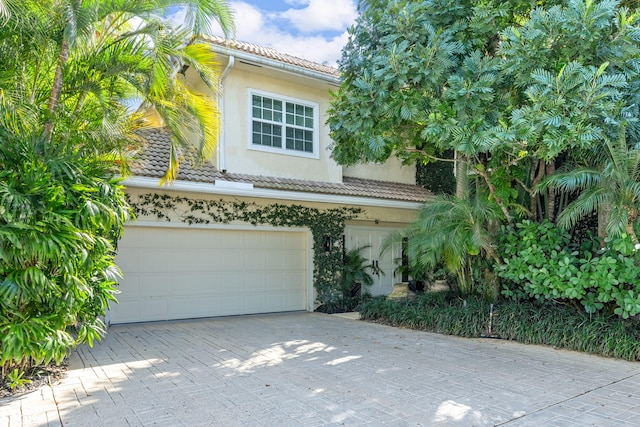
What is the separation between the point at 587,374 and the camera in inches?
231

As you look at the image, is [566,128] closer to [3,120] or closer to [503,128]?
[503,128]

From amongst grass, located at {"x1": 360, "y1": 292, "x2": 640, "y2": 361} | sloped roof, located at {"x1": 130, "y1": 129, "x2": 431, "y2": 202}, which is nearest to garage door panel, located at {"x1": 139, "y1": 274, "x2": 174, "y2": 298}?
sloped roof, located at {"x1": 130, "y1": 129, "x2": 431, "y2": 202}

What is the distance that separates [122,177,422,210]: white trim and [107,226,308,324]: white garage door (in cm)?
131

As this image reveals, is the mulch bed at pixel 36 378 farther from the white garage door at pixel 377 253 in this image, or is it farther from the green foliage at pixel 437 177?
the green foliage at pixel 437 177

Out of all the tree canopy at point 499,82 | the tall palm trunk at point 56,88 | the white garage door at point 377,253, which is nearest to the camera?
the tall palm trunk at point 56,88

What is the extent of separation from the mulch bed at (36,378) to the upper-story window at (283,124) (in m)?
6.41

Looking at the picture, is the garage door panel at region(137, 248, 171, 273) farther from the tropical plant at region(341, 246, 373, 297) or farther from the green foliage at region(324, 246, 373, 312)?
the tropical plant at region(341, 246, 373, 297)

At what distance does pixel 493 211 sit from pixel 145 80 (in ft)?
20.7

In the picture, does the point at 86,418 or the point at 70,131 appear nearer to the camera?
the point at 86,418

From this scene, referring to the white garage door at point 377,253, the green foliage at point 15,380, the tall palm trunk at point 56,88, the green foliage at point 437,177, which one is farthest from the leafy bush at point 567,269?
the tall palm trunk at point 56,88

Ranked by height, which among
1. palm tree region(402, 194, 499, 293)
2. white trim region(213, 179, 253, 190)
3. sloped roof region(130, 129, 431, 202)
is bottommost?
palm tree region(402, 194, 499, 293)

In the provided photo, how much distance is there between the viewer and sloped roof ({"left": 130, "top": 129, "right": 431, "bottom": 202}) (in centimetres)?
→ 923

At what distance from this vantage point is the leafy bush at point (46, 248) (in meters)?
4.73

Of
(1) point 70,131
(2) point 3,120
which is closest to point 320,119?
(1) point 70,131
